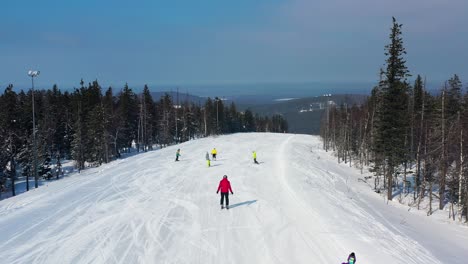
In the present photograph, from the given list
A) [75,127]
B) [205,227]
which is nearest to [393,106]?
[205,227]

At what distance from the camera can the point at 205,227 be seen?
17.1 metres

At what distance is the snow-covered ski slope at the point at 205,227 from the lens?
14.0 metres

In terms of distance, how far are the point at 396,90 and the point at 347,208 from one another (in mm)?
15244

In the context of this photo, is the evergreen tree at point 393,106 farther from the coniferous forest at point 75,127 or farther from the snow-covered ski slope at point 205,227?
the coniferous forest at point 75,127

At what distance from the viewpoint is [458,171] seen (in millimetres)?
31484

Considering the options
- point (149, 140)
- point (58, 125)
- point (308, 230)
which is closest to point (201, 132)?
point (149, 140)

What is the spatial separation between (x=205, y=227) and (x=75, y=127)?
156 feet

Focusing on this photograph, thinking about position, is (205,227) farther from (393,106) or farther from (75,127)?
(75,127)

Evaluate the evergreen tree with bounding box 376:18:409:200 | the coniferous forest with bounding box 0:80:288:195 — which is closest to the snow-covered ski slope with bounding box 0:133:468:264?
the evergreen tree with bounding box 376:18:409:200

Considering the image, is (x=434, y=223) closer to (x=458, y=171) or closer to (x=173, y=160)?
(x=458, y=171)

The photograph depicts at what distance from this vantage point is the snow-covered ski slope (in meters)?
14.0

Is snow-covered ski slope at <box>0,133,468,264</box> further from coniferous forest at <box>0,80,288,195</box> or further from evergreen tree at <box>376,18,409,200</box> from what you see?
coniferous forest at <box>0,80,288,195</box>

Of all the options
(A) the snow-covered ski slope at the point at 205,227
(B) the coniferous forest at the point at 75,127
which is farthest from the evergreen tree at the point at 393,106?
(B) the coniferous forest at the point at 75,127

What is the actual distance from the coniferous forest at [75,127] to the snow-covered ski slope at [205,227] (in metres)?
21.3
